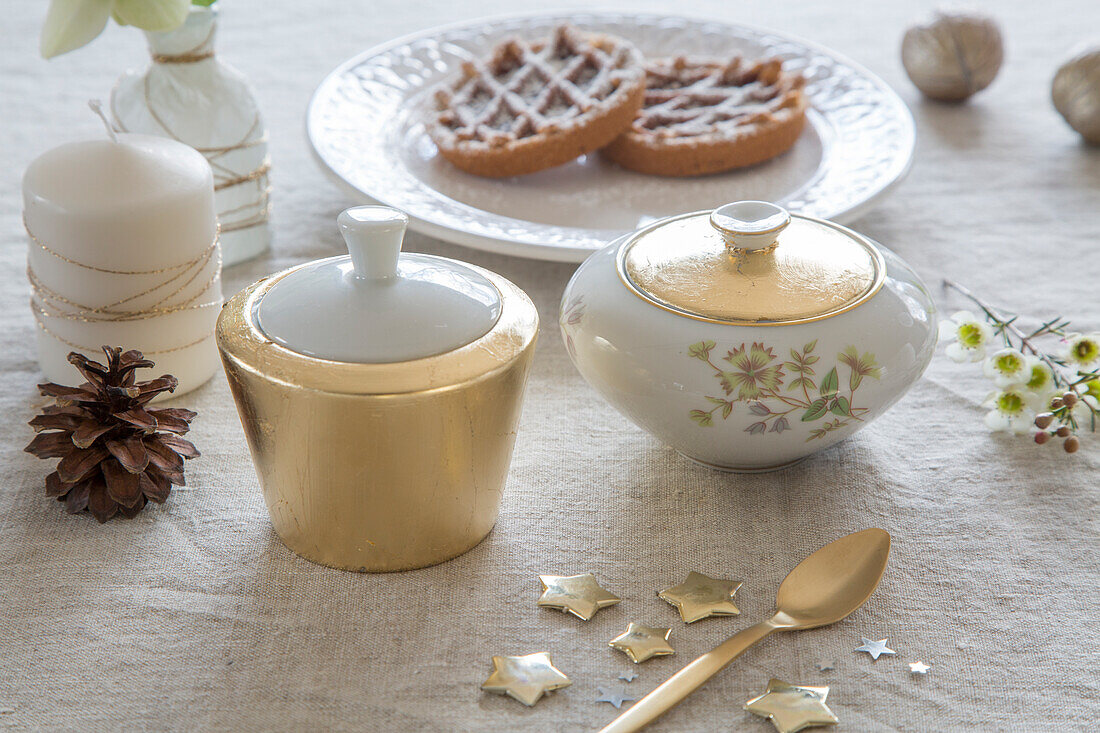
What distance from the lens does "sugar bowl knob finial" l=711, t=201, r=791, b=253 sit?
0.62m

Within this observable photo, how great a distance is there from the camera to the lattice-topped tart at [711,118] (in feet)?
3.43

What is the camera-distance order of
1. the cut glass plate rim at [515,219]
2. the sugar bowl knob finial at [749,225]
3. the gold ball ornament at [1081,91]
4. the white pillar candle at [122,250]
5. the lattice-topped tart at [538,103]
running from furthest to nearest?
the gold ball ornament at [1081,91] < the lattice-topped tart at [538,103] < the cut glass plate rim at [515,219] < the white pillar candle at [122,250] < the sugar bowl knob finial at [749,225]

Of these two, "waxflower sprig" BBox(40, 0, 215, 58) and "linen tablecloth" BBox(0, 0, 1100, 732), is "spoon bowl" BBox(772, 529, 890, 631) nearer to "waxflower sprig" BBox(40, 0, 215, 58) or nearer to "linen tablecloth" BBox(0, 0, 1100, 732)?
"linen tablecloth" BBox(0, 0, 1100, 732)

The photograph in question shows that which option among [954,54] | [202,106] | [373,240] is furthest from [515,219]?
[954,54]

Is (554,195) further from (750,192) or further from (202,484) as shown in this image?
(202,484)

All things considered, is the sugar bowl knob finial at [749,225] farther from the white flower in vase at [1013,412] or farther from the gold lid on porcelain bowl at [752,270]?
the white flower in vase at [1013,412]

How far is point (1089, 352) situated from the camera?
0.77 m

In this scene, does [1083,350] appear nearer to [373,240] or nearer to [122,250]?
[373,240]

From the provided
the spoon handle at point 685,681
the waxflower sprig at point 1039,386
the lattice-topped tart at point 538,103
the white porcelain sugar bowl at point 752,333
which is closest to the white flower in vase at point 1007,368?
the waxflower sprig at point 1039,386

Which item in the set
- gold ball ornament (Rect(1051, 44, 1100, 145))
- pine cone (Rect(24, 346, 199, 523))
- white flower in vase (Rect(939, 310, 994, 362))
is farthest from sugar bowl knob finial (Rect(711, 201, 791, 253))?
gold ball ornament (Rect(1051, 44, 1100, 145))

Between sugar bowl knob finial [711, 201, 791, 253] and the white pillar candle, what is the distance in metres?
0.39

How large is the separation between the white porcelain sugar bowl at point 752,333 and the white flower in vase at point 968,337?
16 cm

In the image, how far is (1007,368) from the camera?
0.76 meters

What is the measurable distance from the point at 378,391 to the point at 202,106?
49 centimetres
